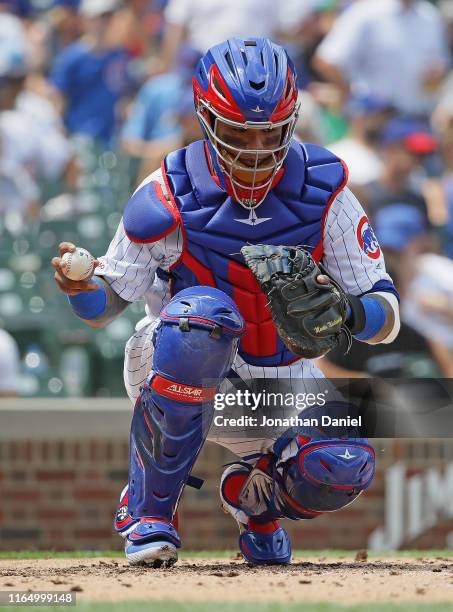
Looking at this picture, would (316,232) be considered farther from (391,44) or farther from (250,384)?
(391,44)

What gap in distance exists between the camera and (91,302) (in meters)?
4.40

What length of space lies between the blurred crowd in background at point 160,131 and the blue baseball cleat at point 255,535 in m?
2.41

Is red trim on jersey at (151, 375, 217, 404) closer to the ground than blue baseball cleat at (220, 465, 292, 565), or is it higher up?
higher up

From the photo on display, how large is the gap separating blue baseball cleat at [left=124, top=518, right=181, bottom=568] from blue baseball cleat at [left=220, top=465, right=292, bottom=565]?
394mm

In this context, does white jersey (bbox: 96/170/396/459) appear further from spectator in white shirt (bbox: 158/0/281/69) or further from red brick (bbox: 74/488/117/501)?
spectator in white shirt (bbox: 158/0/281/69)

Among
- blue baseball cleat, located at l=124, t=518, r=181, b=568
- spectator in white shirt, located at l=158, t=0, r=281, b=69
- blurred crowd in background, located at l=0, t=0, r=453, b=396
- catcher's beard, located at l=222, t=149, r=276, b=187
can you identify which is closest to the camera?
blue baseball cleat, located at l=124, t=518, r=181, b=568

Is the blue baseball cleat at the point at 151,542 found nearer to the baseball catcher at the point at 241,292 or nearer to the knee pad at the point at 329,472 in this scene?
the baseball catcher at the point at 241,292

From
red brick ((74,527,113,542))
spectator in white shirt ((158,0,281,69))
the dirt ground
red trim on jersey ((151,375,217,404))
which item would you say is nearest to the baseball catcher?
red trim on jersey ((151,375,217,404))

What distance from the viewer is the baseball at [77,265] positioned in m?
4.27

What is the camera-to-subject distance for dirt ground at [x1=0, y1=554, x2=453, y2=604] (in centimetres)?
364

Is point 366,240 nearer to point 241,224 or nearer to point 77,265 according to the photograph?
point 241,224

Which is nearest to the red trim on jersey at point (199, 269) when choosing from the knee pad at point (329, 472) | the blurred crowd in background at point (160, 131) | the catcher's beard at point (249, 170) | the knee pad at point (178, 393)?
the knee pad at point (178, 393)

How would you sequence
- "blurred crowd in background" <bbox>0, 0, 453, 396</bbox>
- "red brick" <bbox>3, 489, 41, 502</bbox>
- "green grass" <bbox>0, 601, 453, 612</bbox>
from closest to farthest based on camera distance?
"green grass" <bbox>0, 601, 453, 612</bbox> → "red brick" <bbox>3, 489, 41, 502</bbox> → "blurred crowd in background" <bbox>0, 0, 453, 396</bbox>

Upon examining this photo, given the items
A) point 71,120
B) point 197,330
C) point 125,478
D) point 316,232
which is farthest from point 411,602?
point 71,120
